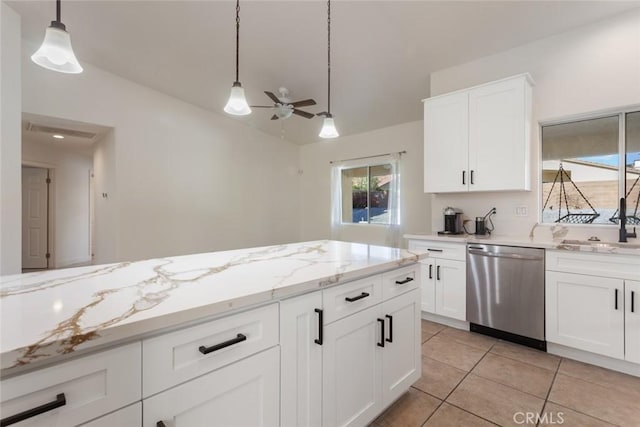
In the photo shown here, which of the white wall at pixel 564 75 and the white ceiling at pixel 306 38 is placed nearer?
the white wall at pixel 564 75

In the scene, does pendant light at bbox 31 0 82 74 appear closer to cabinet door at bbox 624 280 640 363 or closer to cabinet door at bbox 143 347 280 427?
cabinet door at bbox 143 347 280 427

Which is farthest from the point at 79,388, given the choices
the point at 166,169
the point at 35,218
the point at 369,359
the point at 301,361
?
the point at 35,218

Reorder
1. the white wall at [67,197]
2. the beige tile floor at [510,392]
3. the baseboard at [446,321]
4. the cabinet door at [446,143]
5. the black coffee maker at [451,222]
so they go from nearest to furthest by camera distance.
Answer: the beige tile floor at [510,392] → the baseboard at [446,321] → the cabinet door at [446,143] → the black coffee maker at [451,222] → the white wall at [67,197]

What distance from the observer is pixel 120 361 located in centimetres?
72

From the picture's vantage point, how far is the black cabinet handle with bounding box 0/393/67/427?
58 centimetres

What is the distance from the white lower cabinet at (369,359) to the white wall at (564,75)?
1911 mm

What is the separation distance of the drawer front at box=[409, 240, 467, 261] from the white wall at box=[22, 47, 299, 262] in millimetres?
3343

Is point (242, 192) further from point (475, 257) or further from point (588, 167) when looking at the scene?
point (588, 167)

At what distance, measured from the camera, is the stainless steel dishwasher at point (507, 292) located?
7.69 ft

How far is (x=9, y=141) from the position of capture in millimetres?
2619

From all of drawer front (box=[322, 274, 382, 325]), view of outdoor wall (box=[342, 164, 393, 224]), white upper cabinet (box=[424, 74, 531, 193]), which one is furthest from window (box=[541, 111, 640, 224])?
drawer front (box=[322, 274, 382, 325])

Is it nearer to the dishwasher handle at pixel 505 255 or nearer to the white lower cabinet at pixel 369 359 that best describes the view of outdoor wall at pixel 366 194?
the dishwasher handle at pixel 505 255

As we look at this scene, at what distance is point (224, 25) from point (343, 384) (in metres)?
A: 3.37

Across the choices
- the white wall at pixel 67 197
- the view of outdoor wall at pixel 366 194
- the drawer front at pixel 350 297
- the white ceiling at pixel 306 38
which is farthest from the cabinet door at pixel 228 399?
the white wall at pixel 67 197
